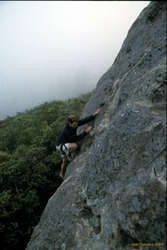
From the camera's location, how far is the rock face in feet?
12.0

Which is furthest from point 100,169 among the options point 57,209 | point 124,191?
point 57,209

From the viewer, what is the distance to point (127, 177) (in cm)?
444

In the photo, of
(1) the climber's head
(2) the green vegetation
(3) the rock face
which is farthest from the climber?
(2) the green vegetation

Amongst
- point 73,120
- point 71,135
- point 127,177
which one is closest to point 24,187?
point 71,135

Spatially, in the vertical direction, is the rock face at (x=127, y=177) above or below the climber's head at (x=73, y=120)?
below

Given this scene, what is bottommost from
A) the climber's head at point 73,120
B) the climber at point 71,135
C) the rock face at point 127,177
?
the rock face at point 127,177

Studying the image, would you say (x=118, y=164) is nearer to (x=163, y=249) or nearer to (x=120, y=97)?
(x=163, y=249)

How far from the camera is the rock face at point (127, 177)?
3664mm

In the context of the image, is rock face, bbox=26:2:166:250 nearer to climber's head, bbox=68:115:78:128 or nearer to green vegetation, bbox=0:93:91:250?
climber's head, bbox=68:115:78:128

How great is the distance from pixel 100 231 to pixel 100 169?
184 cm

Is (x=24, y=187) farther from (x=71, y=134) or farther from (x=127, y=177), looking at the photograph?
(x=127, y=177)

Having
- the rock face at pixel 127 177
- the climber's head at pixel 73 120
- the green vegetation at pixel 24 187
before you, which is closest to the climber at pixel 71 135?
the climber's head at pixel 73 120

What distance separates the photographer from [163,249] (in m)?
3.24

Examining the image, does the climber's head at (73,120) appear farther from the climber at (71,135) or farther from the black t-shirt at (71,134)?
the black t-shirt at (71,134)
